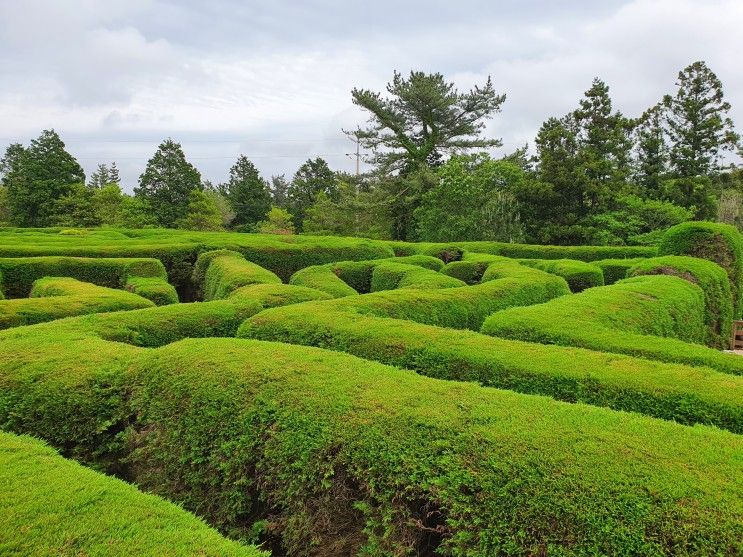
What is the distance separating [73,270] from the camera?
13930mm

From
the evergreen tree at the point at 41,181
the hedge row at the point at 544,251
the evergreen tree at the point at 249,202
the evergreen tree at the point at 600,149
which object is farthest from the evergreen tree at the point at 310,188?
the hedge row at the point at 544,251

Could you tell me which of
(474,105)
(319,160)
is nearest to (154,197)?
(319,160)

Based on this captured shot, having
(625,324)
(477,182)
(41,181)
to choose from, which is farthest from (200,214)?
(625,324)

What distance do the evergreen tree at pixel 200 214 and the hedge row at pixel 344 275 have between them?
113 ft

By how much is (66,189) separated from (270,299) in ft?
158

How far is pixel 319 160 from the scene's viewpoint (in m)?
66.5

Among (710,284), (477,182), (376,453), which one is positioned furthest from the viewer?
(477,182)

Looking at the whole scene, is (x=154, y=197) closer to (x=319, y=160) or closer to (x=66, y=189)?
(x=66, y=189)

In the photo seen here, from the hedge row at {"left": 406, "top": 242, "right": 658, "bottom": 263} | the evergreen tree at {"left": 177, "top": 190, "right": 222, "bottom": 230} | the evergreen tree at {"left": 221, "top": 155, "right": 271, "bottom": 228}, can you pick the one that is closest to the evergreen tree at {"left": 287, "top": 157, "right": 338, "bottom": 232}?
the evergreen tree at {"left": 221, "top": 155, "right": 271, "bottom": 228}

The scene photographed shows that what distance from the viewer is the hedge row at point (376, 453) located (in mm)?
2711

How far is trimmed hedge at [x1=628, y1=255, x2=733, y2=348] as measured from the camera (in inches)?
468

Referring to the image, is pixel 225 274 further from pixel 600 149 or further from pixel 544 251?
pixel 600 149

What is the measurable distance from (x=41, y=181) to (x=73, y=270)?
41.1m

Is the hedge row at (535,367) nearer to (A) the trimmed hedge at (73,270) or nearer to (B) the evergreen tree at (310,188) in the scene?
(A) the trimmed hedge at (73,270)
